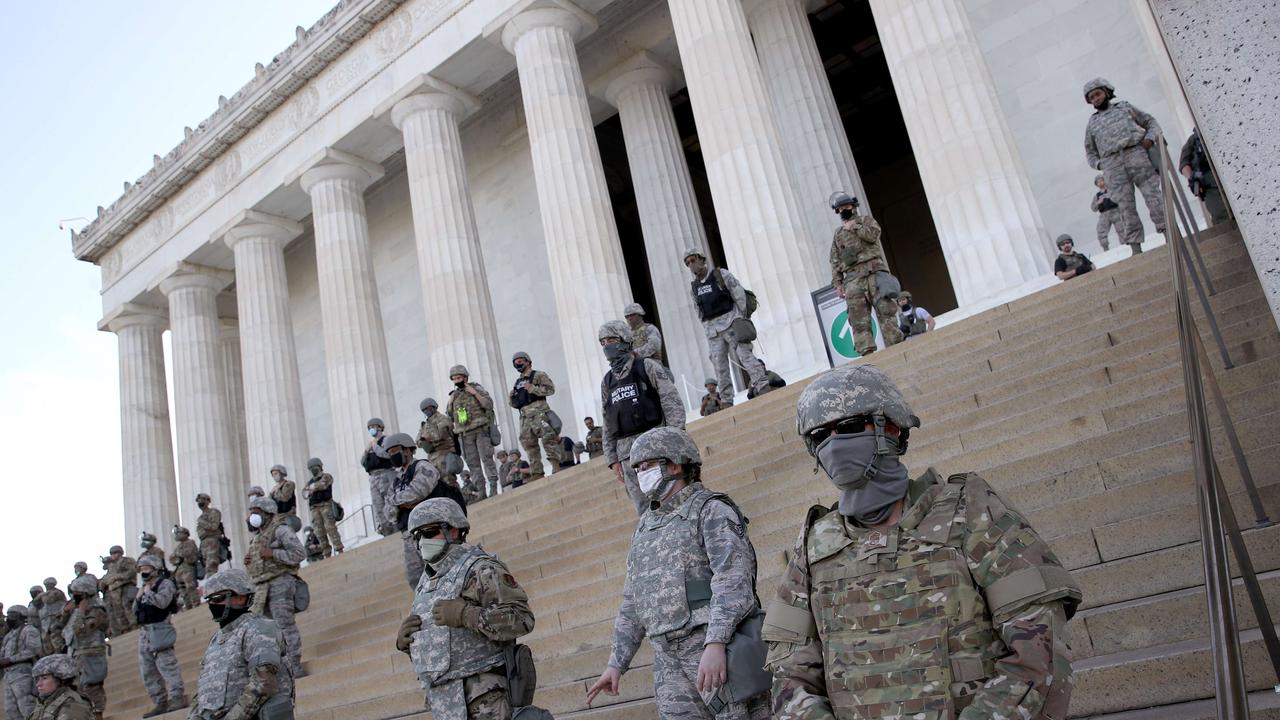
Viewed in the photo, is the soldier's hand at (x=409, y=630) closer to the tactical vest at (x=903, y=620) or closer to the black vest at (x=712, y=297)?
the tactical vest at (x=903, y=620)

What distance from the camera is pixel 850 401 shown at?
2449 millimetres

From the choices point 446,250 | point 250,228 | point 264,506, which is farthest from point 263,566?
point 250,228

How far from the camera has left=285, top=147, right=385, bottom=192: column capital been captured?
2112cm

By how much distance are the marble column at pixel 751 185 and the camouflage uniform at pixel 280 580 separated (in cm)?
743

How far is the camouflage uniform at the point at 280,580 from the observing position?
28.3 feet

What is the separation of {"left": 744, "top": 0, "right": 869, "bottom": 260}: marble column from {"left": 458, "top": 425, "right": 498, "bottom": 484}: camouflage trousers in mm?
7544

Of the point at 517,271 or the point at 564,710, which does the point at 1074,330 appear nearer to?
the point at 564,710

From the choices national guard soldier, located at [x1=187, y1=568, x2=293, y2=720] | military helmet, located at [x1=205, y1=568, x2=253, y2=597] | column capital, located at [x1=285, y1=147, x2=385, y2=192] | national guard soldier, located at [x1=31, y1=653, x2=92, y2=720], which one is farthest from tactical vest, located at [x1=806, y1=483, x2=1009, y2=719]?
column capital, located at [x1=285, y1=147, x2=385, y2=192]

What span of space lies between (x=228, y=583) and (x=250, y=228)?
766 inches

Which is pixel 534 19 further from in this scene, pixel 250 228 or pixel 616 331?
pixel 616 331

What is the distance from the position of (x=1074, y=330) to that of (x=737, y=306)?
371 centimetres

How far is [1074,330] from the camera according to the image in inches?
290

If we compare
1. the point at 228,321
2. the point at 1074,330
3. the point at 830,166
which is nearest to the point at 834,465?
the point at 1074,330

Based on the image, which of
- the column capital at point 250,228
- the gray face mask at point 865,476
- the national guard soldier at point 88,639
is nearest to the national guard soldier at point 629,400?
the gray face mask at point 865,476
